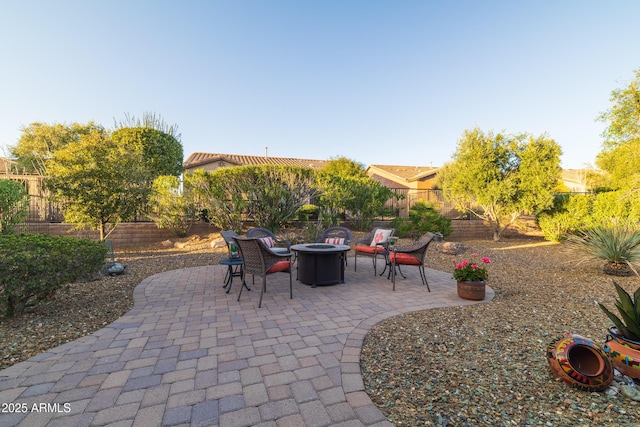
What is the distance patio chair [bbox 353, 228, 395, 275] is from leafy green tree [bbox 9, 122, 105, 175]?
22194 millimetres

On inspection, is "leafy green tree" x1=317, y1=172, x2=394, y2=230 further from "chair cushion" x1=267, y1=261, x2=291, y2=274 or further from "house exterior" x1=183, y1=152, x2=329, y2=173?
"house exterior" x1=183, y1=152, x2=329, y2=173

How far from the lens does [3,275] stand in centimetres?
269

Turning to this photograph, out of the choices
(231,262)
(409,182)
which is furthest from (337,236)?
(409,182)

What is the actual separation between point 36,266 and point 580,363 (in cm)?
501

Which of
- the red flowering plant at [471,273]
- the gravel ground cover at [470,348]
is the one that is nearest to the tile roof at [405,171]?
the gravel ground cover at [470,348]

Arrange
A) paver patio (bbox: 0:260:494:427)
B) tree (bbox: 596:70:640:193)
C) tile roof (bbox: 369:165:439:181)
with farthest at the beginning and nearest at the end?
tile roof (bbox: 369:165:439:181) → tree (bbox: 596:70:640:193) → paver patio (bbox: 0:260:494:427)

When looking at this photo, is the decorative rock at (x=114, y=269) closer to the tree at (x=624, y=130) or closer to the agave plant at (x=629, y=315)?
the agave plant at (x=629, y=315)

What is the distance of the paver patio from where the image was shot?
67.1 inches

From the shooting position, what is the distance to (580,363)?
205cm

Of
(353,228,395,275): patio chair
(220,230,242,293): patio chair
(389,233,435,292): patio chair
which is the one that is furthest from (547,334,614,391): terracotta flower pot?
(220,230,242,293): patio chair

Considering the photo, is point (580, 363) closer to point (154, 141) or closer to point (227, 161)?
point (154, 141)

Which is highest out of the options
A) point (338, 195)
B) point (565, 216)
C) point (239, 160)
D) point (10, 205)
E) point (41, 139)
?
point (41, 139)

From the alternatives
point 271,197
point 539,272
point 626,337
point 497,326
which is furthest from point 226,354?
point 271,197

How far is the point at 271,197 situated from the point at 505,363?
26.4 ft
